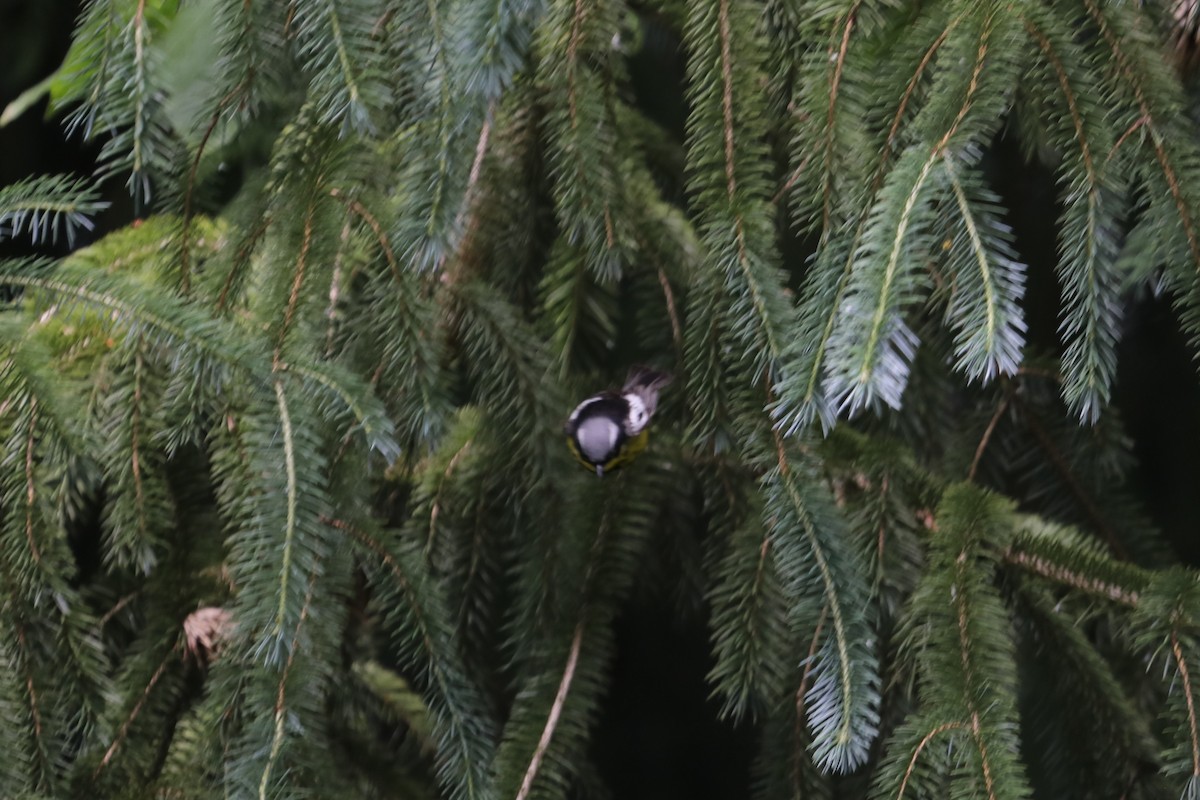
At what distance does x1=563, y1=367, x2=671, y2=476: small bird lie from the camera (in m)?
1.16

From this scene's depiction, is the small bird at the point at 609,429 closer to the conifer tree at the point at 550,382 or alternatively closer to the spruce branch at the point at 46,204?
the conifer tree at the point at 550,382

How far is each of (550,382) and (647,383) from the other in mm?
148

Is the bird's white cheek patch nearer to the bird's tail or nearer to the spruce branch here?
the bird's tail

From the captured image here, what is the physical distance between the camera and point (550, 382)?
117cm

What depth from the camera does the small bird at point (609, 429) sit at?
1.16 meters

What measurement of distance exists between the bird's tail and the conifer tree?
3cm

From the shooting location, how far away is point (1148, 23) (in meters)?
0.93

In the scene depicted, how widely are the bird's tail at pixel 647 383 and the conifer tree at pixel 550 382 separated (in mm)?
30

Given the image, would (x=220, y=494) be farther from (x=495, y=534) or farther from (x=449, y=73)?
(x=449, y=73)

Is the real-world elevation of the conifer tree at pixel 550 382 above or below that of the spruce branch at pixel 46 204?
below

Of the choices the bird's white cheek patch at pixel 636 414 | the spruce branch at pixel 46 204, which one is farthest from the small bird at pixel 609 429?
the spruce branch at pixel 46 204

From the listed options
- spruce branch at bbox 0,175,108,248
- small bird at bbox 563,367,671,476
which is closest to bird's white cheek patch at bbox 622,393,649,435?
small bird at bbox 563,367,671,476

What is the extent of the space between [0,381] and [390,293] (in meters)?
0.34

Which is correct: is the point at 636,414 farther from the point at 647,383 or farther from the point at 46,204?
the point at 46,204
